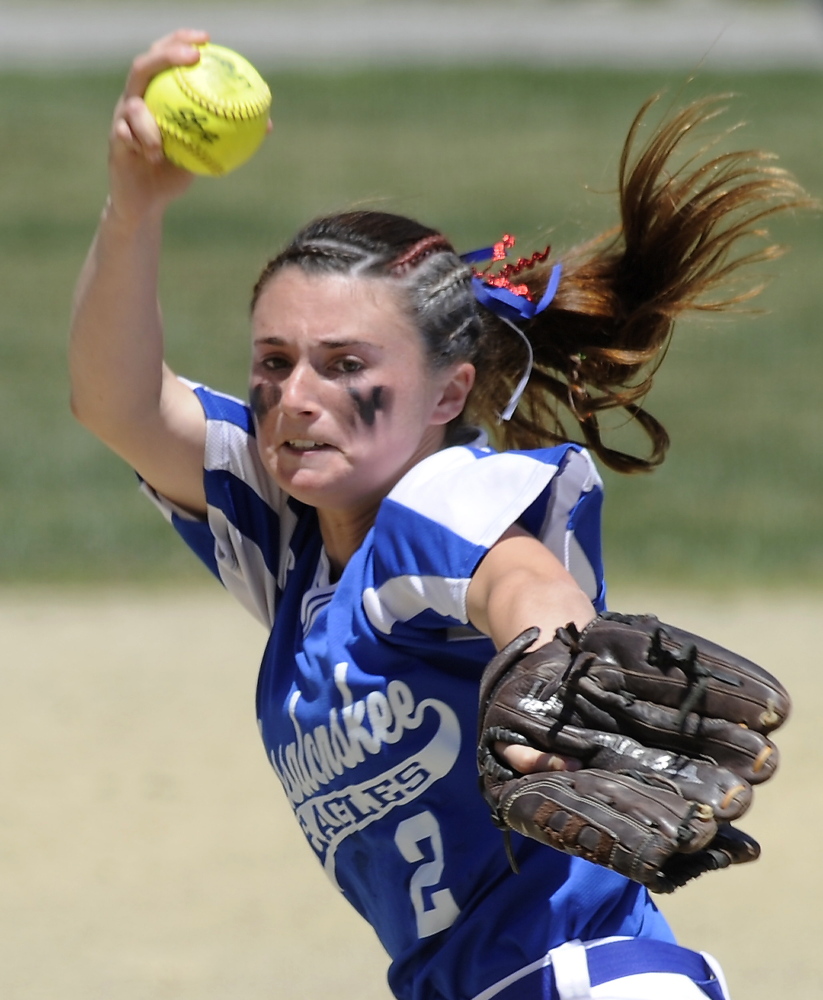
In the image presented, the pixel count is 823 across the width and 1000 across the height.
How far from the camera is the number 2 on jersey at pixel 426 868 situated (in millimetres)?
2148

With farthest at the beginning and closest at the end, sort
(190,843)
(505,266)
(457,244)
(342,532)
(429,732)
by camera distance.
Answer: (457,244), (190,843), (505,266), (342,532), (429,732)

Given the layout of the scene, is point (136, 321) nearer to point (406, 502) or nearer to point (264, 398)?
point (264, 398)

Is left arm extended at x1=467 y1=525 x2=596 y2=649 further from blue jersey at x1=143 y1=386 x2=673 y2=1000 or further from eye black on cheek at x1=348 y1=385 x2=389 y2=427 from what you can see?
eye black on cheek at x1=348 y1=385 x2=389 y2=427

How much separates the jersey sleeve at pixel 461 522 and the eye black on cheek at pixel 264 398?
24 centimetres

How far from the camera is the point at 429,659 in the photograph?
6.93 feet

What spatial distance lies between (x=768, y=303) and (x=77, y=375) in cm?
934

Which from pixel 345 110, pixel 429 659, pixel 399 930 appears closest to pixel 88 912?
pixel 399 930

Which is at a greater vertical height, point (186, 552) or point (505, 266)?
point (505, 266)

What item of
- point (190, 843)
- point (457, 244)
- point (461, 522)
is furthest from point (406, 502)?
point (457, 244)

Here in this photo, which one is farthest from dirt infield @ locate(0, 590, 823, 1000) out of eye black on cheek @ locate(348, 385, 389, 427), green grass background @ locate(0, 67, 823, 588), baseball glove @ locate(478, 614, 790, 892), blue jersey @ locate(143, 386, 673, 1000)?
baseball glove @ locate(478, 614, 790, 892)

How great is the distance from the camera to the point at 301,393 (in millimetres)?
2180

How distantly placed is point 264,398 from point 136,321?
0.25 m

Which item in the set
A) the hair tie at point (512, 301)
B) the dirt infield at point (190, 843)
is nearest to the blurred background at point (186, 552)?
the dirt infield at point (190, 843)

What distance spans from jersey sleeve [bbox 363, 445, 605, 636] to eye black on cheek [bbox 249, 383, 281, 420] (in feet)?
0.80
